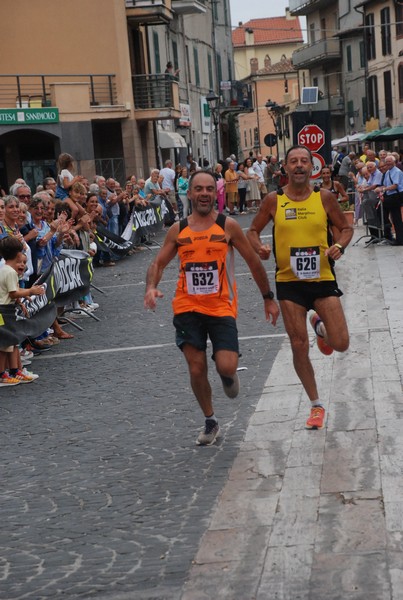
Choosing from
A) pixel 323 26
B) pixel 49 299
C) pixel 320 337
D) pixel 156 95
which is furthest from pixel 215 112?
pixel 320 337

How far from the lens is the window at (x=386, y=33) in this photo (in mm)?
67375

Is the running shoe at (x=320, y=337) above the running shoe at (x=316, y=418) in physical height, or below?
above

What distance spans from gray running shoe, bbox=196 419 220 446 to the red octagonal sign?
15.4m

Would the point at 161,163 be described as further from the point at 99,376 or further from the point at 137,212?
the point at 99,376

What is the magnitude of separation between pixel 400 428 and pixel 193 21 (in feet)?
178

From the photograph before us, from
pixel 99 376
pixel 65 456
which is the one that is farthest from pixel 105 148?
pixel 65 456

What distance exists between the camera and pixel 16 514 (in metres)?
7.01

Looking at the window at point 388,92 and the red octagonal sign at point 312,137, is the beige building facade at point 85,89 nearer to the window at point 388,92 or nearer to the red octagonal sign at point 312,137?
the red octagonal sign at point 312,137

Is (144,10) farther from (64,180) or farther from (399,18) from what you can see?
(64,180)

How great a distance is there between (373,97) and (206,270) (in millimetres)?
64950

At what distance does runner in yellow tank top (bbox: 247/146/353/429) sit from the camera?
27.7 feet

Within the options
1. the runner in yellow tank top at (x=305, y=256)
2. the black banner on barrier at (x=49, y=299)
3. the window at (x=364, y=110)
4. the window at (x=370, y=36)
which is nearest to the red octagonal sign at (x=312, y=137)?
the black banner on barrier at (x=49, y=299)

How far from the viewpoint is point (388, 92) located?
224 feet

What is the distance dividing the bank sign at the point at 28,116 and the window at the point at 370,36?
120 ft
